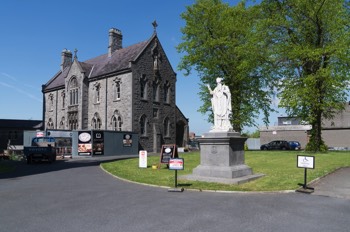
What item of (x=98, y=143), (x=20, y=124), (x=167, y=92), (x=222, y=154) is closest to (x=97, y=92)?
(x=167, y=92)

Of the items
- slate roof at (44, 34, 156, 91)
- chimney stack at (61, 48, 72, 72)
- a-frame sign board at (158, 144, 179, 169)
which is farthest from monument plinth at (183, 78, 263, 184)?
chimney stack at (61, 48, 72, 72)

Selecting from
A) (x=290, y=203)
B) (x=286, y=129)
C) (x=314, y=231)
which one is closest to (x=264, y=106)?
(x=286, y=129)

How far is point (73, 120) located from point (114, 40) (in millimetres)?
13423

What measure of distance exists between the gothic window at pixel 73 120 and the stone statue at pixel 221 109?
119 ft

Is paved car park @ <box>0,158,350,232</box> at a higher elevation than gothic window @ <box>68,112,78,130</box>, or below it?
below

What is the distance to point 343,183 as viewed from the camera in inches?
504

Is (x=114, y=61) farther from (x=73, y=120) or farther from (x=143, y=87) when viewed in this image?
(x=73, y=120)

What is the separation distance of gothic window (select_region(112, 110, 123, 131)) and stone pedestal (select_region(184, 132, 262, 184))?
93.6 feet

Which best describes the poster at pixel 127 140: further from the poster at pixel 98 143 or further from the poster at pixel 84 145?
the poster at pixel 84 145

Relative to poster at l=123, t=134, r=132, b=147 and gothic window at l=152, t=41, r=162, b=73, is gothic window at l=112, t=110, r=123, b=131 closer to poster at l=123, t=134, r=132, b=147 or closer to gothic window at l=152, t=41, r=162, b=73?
poster at l=123, t=134, r=132, b=147

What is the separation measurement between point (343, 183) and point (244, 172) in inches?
151

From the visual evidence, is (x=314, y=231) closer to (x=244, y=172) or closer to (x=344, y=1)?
(x=244, y=172)

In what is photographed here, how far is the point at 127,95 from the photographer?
1619 inches

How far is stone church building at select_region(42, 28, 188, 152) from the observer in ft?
136
